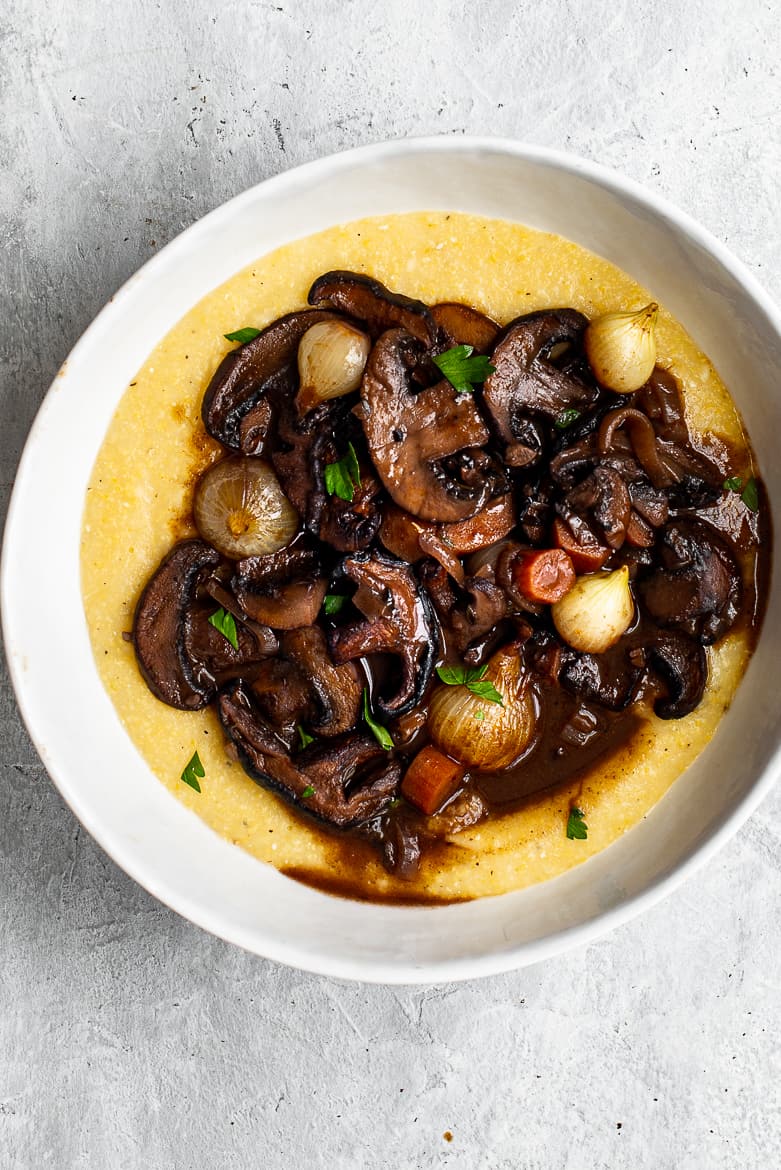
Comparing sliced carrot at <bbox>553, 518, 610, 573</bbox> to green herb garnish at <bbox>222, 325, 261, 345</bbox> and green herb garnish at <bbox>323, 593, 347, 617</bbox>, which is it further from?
green herb garnish at <bbox>222, 325, 261, 345</bbox>

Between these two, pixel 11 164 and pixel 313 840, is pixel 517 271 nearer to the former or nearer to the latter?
pixel 11 164

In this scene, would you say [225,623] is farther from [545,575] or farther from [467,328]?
[467,328]

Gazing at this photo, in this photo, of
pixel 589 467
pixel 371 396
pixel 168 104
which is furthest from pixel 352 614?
pixel 168 104

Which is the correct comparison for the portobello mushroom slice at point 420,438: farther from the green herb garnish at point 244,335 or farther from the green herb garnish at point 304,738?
the green herb garnish at point 304,738

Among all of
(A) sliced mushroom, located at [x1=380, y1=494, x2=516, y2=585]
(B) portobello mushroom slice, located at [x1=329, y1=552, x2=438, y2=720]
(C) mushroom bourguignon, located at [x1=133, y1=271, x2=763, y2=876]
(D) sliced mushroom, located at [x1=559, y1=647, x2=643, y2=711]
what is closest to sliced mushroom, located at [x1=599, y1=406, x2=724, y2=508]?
(C) mushroom bourguignon, located at [x1=133, y1=271, x2=763, y2=876]

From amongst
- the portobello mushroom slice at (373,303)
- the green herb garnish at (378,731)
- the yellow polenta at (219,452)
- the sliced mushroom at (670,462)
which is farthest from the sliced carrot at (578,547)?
the green herb garnish at (378,731)

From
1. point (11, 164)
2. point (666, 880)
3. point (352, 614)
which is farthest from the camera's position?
point (11, 164)
